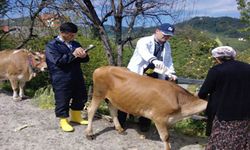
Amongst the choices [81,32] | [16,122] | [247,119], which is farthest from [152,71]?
[81,32]

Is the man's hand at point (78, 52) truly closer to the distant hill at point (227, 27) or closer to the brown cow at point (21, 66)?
the brown cow at point (21, 66)

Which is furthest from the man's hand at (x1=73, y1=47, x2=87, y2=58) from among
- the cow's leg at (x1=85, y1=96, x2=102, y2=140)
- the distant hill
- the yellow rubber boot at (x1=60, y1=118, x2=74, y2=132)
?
the distant hill

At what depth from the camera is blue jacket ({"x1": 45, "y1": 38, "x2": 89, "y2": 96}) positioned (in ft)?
21.4

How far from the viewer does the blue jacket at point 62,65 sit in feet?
21.4

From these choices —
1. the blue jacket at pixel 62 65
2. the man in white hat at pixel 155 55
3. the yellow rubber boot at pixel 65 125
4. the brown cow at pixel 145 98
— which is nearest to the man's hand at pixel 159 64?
the man in white hat at pixel 155 55

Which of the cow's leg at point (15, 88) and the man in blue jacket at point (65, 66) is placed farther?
the cow's leg at point (15, 88)

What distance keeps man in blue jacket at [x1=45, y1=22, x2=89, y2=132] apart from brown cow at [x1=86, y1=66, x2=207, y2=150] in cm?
44

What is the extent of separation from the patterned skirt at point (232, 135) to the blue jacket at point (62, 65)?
263 centimetres

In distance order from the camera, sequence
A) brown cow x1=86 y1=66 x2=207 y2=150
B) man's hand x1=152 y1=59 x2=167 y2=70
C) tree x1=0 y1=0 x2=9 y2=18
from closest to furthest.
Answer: brown cow x1=86 y1=66 x2=207 y2=150 < man's hand x1=152 y1=59 x2=167 y2=70 < tree x1=0 y1=0 x2=9 y2=18

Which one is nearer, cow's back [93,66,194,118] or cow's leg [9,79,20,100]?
cow's back [93,66,194,118]

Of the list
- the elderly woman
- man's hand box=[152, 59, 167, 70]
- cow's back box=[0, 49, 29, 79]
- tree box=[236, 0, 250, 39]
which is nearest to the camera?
the elderly woman

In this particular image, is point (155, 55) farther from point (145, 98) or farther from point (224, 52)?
point (224, 52)

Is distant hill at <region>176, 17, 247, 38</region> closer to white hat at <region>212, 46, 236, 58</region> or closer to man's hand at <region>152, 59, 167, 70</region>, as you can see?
man's hand at <region>152, 59, 167, 70</region>

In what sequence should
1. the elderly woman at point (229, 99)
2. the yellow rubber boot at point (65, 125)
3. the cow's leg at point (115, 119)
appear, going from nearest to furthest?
1. the elderly woman at point (229, 99)
2. the yellow rubber boot at point (65, 125)
3. the cow's leg at point (115, 119)
